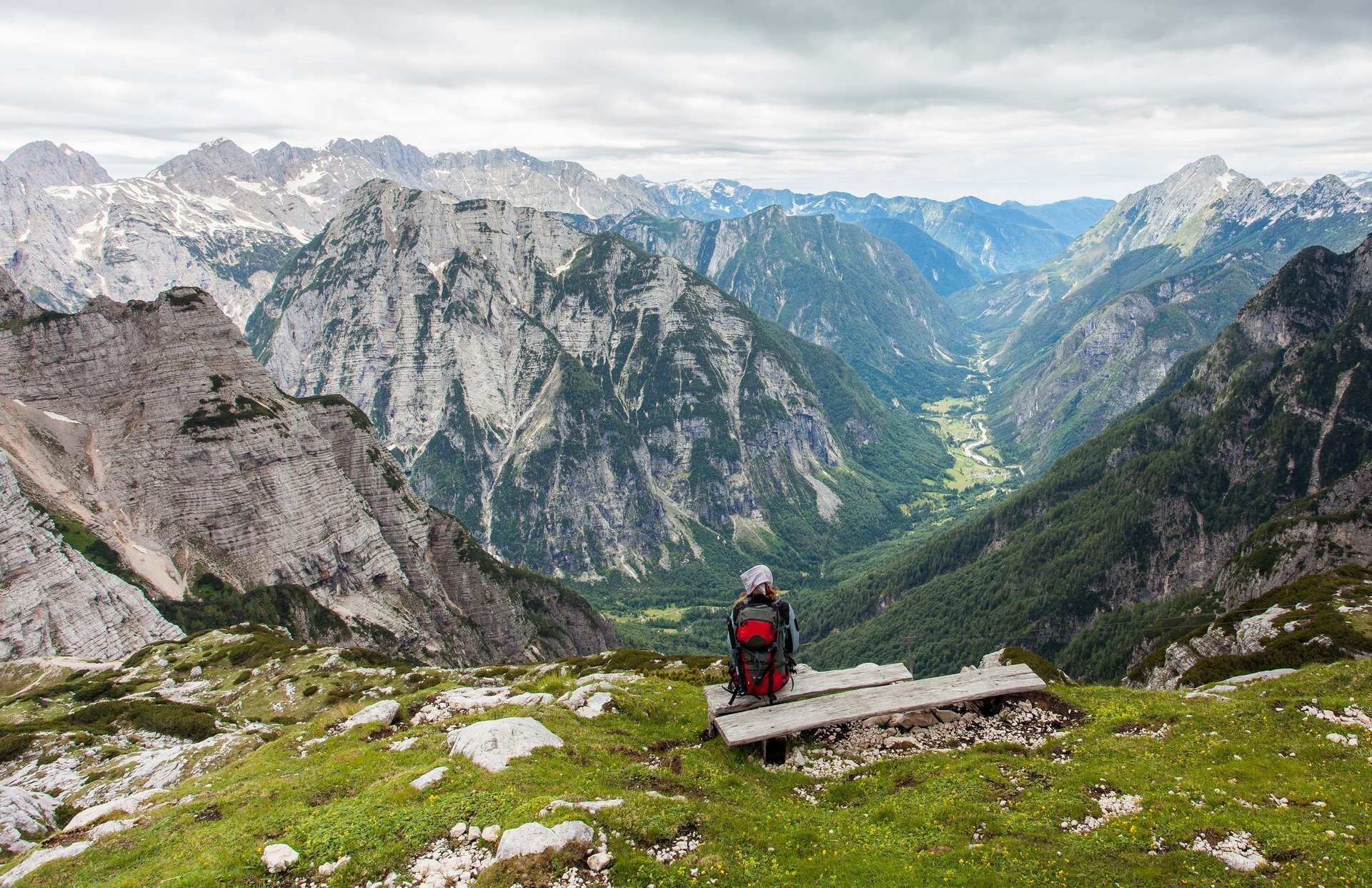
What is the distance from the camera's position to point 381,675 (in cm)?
6838

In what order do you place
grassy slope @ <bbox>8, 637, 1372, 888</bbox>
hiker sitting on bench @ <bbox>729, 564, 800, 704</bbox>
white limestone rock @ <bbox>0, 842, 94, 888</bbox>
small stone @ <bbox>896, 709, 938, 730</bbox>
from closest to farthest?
grassy slope @ <bbox>8, 637, 1372, 888</bbox>, white limestone rock @ <bbox>0, 842, 94, 888</bbox>, hiker sitting on bench @ <bbox>729, 564, 800, 704</bbox>, small stone @ <bbox>896, 709, 938, 730</bbox>

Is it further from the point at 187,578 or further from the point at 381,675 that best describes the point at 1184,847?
the point at 187,578

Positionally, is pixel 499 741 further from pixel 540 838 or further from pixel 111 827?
pixel 111 827

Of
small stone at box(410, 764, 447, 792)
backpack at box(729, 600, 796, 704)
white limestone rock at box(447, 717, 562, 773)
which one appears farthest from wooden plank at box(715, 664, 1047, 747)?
small stone at box(410, 764, 447, 792)

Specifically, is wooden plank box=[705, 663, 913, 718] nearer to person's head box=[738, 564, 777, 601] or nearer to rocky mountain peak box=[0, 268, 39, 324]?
person's head box=[738, 564, 777, 601]

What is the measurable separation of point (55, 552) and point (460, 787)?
111793 mm

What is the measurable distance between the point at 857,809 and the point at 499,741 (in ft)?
43.1

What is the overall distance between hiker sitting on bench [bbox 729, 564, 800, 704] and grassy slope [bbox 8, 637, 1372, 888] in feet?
10.8

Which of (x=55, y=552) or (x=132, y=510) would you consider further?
(x=132, y=510)

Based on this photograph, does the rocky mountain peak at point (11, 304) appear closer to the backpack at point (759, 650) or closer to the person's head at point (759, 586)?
the backpack at point (759, 650)

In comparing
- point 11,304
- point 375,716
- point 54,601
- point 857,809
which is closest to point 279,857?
point 375,716

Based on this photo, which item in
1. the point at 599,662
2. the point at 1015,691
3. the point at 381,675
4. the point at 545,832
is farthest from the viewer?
the point at 381,675

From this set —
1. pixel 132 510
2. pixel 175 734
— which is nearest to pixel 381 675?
pixel 175 734

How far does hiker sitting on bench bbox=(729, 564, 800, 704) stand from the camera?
24500 millimetres
